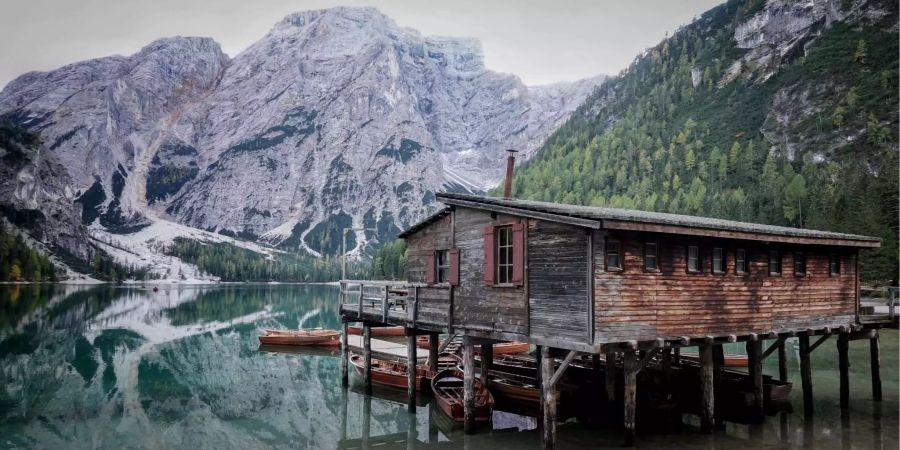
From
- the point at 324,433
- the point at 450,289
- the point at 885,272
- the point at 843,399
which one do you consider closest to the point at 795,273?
the point at 843,399

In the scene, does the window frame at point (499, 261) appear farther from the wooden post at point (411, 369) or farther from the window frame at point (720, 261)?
the window frame at point (720, 261)

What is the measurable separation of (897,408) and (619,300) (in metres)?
16.5

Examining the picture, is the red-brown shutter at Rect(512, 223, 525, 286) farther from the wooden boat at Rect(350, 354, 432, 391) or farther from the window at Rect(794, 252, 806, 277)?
the window at Rect(794, 252, 806, 277)

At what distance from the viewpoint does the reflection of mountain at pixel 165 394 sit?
24391mm

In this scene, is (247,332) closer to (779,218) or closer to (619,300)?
(619,300)

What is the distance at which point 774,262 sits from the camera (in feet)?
79.2

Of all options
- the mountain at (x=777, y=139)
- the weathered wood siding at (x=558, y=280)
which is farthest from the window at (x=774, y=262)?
the mountain at (x=777, y=139)

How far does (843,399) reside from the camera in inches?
1072

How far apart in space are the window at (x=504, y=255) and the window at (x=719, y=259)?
23.5ft

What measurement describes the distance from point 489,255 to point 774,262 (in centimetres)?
1130

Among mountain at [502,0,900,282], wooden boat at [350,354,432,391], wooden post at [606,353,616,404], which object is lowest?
wooden boat at [350,354,432,391]

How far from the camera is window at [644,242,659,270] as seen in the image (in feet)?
65.5

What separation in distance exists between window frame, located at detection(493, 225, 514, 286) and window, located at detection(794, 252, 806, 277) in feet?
39.7

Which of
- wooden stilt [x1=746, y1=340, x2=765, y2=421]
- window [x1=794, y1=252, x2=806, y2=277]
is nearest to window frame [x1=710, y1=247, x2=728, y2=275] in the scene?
wooden stilt [x1=746, y1=340, x2=765, y2=421]
